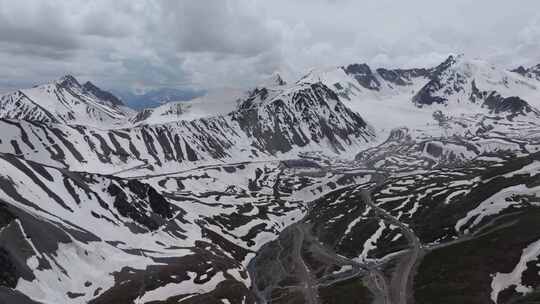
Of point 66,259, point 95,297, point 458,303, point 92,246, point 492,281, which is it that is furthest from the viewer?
point 92,246

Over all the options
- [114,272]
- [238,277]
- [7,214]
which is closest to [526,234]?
[238,277]

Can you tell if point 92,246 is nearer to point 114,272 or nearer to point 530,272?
point 114,272

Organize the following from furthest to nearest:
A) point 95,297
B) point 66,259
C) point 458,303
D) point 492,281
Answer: point 66,259, point 95,297, point 492,281, point 458,303

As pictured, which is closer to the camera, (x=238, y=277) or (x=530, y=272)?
(x=530, y=272)

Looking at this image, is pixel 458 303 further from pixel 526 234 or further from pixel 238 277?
pixel 238 277

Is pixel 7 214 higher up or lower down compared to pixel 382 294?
higher up

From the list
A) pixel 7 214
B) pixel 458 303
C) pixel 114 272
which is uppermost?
pixel 7 214

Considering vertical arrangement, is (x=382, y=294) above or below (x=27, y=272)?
below

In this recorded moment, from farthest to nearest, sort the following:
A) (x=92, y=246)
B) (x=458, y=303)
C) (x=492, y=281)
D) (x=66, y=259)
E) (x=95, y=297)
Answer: (x=92, y=246) → (x=66, y=259) → (x=95, y=297) → (x=492, y=281) → (x=458, y=303)

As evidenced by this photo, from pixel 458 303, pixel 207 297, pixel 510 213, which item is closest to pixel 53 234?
pixel 207 297
